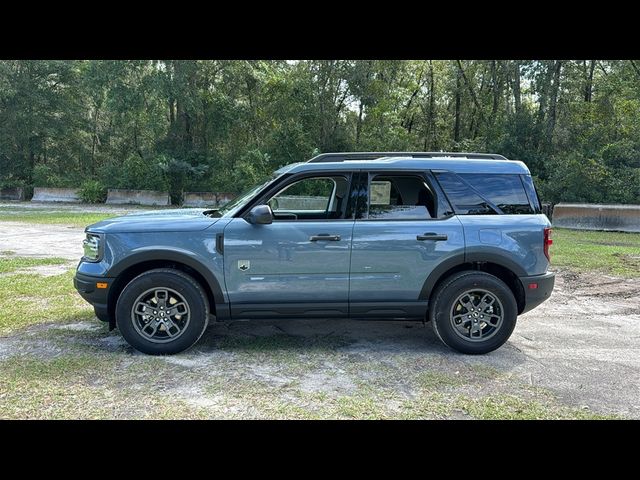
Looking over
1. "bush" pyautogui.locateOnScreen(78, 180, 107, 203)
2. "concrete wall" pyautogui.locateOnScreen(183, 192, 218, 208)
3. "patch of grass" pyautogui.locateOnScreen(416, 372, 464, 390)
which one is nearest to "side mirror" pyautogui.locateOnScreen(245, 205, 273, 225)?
"patch of grass" pyautogui.locateOnScreen(416, 372, 464, 390)

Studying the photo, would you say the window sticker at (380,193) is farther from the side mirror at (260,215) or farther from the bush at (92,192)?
the bush at (92,192)

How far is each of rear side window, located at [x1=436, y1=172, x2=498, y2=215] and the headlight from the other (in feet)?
11.4

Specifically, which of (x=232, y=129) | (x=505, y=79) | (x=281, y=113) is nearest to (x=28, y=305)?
(x=281, y=113)

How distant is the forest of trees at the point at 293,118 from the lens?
19.4 m

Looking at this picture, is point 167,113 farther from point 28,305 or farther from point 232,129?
point 28,305

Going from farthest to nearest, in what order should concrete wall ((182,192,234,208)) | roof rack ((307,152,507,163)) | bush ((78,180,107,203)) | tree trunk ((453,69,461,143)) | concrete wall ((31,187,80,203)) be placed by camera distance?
tree trunk ((453,69,461,143))
concrete wall ((31,187,80,203))
bush ((78,180,107,203))
concrete wall ((182,192,234,208))
roof rack ((307,152,507,163))

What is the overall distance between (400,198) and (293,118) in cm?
2025

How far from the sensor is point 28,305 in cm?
589

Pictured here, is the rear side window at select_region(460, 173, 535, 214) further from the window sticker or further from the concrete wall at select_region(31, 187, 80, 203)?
the concrete wall at select_region(31, 187, 80, 203)

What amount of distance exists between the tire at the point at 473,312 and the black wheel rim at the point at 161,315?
A: 251cm

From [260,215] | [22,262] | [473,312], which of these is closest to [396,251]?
[473,312]

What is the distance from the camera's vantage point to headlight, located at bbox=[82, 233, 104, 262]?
4.36m

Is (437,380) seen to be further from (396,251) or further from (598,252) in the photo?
(598,252)

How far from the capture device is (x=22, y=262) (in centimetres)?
842
